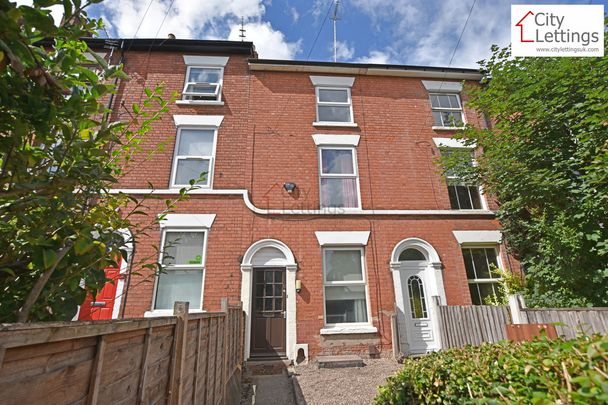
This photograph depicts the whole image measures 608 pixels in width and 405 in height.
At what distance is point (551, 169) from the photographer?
6762 mm

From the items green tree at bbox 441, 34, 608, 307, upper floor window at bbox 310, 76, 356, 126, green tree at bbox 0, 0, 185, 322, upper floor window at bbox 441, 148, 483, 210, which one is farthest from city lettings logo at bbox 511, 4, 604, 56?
green tree at bbox 0, 0, 185, 322

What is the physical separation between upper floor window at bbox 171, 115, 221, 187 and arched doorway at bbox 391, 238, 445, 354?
18.9ft

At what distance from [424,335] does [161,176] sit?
26.7ft

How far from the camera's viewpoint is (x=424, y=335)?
7.01 meters

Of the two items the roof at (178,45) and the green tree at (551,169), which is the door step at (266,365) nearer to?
the green tree at (551,169)

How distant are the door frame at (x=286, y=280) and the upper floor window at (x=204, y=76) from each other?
16.6 ft

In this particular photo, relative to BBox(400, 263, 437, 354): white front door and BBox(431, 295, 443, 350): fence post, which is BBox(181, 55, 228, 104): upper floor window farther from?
BBox(431, 295, 443, 350): fence post

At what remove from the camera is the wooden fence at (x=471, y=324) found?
20.5ft

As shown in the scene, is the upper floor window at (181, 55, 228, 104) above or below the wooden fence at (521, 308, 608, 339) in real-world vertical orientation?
above

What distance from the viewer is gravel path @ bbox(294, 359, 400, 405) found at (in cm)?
466

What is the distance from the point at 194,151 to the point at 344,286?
18.8 ft

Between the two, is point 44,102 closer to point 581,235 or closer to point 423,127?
point 581,235

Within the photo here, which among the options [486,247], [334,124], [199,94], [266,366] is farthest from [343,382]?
[199,94]

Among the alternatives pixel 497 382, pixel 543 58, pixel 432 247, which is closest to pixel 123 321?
pixel 497 382
